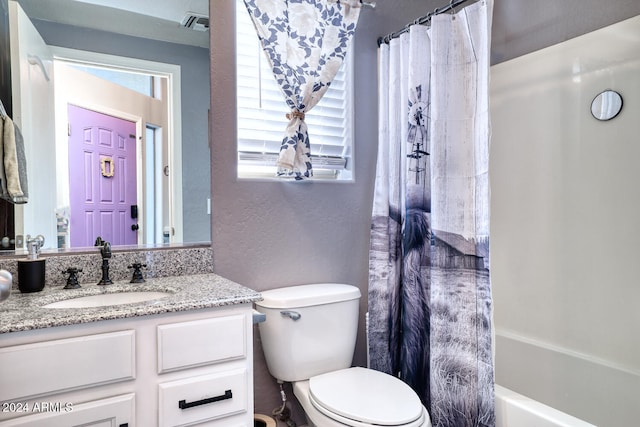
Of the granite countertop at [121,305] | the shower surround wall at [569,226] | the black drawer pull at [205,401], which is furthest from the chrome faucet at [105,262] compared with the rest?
the shower surround wall at [569,226]

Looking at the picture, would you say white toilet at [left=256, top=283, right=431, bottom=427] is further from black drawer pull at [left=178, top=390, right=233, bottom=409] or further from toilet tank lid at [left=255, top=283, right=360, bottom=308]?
black drawer pull at [left=178, top=390, right=233, bottom=409]

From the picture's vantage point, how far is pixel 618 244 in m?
1.69

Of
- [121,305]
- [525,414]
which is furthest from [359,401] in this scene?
[121,305]

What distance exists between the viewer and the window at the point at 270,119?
1.70 meters

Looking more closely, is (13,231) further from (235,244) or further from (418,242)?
(418,242)

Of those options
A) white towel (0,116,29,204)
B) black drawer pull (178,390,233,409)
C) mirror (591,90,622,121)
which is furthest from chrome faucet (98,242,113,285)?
mirror (591,90,622,121)

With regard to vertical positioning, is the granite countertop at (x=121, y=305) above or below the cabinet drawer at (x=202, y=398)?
above

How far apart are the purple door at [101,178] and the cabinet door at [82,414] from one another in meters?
0.65

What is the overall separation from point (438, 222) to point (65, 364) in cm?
129

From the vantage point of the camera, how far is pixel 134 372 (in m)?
1.02

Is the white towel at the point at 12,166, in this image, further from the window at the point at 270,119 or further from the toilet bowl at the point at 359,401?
the toilet bowl at the point at 359,401

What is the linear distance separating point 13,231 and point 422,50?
1745 mm

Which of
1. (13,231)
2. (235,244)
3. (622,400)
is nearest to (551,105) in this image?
(622,400)

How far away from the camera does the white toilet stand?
1337 mm
